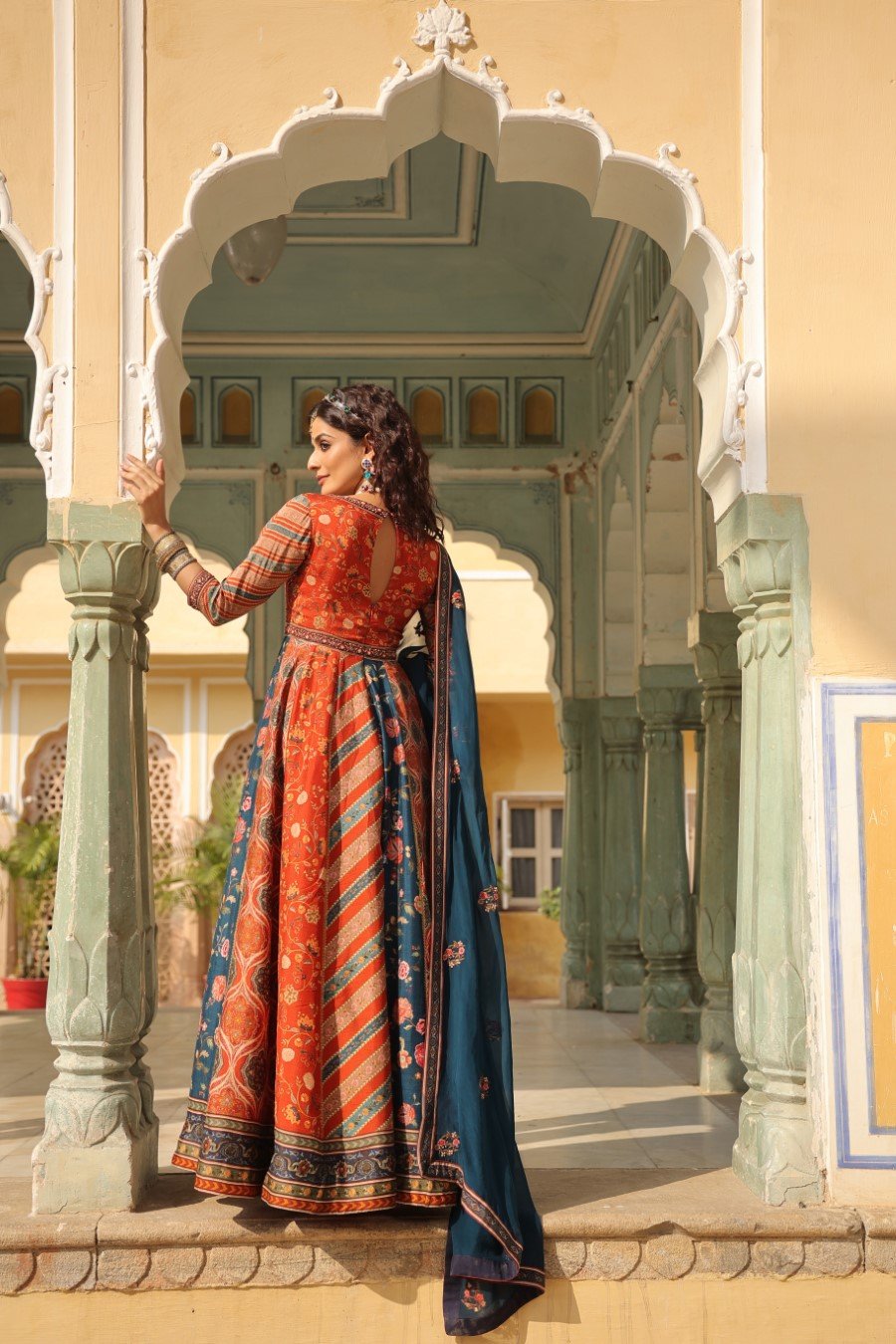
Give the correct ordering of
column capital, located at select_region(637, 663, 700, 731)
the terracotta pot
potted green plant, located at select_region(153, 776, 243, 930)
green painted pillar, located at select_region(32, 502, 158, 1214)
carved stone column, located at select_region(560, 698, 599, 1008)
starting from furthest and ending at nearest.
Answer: potted green plant, located at select_region(153, 776, 243, 930) < the terracotta pot < carved stone column, located at select_region(560, 698, 599, 1008) < column capital, located at select_region(637, 663, 700, 731) < green painted pillar, located at select_region(32, 502, 158, 1214)

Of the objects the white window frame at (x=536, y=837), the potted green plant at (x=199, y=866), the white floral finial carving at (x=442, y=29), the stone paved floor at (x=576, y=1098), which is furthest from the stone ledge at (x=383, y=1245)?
the white window frame at (x=536, y=837)

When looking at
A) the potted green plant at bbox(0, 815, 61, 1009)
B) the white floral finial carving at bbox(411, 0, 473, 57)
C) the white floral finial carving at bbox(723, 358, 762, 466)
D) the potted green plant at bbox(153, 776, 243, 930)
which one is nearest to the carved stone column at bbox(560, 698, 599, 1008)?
the white floral finial carving at bbox(723, 358, 762, 466)

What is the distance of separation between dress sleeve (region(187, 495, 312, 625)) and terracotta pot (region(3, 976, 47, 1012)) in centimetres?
1132

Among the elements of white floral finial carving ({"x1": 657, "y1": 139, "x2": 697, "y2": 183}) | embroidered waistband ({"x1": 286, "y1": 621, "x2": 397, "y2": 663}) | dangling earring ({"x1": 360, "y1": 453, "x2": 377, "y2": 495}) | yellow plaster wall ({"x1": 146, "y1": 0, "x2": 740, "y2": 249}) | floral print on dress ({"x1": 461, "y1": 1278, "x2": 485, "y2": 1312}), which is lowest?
floral print on dress ({"x1": 461, "y1": 1278, "x2": 485, "y2": 1312})

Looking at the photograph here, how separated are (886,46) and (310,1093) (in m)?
3.30

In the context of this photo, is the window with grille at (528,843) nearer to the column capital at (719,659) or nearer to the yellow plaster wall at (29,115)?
the column capital at (719,659)

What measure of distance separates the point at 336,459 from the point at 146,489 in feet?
1.85

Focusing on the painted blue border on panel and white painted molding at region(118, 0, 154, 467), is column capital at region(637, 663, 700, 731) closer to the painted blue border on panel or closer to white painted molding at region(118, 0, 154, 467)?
the painted blue border on panel

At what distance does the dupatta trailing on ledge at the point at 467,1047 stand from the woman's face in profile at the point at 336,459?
15.4 inches

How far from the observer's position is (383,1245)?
12.0 ft

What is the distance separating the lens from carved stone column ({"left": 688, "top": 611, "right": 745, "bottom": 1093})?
661 centimetres

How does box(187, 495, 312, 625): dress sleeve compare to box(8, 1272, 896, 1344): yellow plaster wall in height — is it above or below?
above

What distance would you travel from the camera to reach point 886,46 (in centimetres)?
426

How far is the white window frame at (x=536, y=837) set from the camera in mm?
18625
